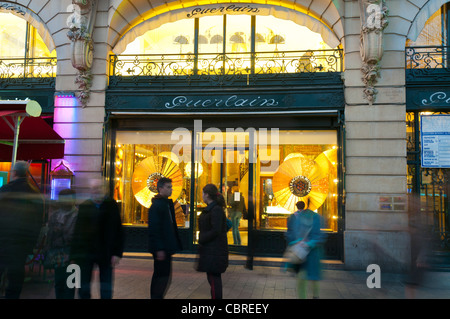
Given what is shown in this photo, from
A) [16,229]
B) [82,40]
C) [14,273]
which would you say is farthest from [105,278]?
[82,40]

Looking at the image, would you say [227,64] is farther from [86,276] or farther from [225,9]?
[86,276]

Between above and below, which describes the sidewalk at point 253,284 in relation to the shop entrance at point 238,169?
below

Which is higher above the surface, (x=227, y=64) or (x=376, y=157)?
(x=227, y=64)

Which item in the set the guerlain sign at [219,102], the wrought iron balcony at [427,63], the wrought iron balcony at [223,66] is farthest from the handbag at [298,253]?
the wrought iron balcony at [427,63]

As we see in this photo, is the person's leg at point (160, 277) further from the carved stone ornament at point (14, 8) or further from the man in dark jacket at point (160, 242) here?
the carved stone ornament at point (14, 8)

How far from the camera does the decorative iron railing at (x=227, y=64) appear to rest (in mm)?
10047

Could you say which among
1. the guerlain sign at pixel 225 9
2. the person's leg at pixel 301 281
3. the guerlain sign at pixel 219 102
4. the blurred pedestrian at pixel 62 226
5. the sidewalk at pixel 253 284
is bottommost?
the sidewalk at pixel 253 284

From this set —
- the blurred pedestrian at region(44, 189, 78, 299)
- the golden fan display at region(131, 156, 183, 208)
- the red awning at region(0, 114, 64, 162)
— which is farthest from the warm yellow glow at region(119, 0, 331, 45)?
the blurred pedestrian at region(44, 189, 78, 299)

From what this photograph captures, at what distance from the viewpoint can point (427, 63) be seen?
31.4 ft

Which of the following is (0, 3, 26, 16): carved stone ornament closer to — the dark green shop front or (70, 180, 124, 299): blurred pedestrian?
the dark green shop front

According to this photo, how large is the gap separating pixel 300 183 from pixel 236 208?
190 cm

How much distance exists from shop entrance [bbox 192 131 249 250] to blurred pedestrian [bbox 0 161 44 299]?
5.80 metres

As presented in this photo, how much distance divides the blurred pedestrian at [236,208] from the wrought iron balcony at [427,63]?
5.29m

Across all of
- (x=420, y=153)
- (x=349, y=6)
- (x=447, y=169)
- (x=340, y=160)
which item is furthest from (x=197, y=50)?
(x=447, y=169)
